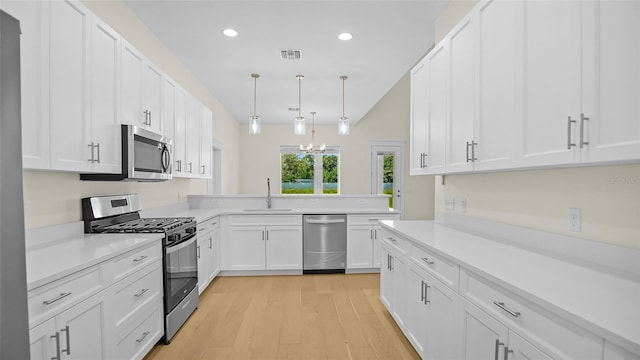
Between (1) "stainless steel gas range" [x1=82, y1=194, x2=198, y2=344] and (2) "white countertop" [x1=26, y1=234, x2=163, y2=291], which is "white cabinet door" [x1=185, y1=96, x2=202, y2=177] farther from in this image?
(2) "white countertop" [x1=26, y1=234, x2=163, y2=291]

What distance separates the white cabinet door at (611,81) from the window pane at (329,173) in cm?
709

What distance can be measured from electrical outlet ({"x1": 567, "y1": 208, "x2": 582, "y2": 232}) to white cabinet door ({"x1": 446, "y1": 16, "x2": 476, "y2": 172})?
0.60m

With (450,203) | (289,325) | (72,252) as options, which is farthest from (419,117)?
(72,252)

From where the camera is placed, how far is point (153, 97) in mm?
2824

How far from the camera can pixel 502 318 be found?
4.03 feet

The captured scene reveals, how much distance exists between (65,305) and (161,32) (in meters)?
2.86

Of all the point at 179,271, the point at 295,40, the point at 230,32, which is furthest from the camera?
the point at 295,40

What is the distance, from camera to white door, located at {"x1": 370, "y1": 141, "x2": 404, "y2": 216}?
7914mm

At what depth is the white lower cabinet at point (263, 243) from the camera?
411 centimetres

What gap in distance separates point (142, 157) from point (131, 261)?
2.98ft

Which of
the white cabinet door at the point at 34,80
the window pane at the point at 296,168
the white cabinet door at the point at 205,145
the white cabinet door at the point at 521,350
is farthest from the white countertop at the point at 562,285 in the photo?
the window pane at the point at 296,168

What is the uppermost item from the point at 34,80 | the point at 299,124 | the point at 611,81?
the point at 299,124

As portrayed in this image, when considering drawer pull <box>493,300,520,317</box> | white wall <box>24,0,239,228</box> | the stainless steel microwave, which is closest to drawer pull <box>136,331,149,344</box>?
white wall <box>24,0,239,228</box>

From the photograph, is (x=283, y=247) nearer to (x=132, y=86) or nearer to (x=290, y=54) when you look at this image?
(x=290, y=54)
